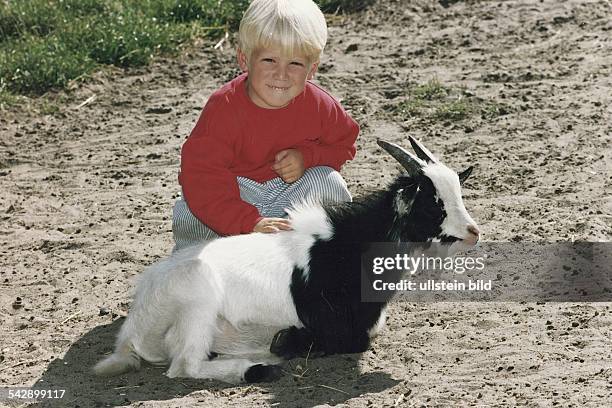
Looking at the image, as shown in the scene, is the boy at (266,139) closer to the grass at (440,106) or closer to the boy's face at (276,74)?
the boy's face at (276,74)

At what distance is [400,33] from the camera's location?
10180 mm

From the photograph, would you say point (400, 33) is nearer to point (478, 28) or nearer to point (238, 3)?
point (478, 28)

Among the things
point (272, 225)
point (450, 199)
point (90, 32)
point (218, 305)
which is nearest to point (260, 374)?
point (218, 305)

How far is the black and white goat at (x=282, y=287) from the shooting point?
5.25 m

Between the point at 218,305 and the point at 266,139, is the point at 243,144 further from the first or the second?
the point at 218,305

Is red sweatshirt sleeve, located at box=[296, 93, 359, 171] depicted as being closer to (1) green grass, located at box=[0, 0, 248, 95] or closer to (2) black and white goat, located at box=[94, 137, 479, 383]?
(2) black and white goat, located at box=[94, 137, 479, 383]

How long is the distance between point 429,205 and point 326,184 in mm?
894

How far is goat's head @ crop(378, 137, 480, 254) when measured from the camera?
17.2 ft

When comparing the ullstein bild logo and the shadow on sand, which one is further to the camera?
the ullstein bild logo

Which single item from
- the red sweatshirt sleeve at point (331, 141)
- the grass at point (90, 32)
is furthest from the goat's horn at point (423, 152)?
the grass at point (90, 32)

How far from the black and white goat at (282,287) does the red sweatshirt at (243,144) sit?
0.23 metres

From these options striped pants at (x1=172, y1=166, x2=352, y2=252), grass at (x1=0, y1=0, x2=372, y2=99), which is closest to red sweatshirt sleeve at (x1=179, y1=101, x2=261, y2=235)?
striped pants at (x1=172, y1=166, x2=352, y2=252)

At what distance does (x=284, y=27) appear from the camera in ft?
18.1

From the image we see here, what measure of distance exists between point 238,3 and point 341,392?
611 cm
